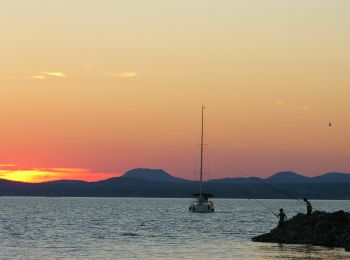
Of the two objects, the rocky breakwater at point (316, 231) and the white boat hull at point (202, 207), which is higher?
the white boat hull at point (202, 207)

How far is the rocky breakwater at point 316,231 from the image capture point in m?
48.1

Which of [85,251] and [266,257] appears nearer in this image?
[266,257]

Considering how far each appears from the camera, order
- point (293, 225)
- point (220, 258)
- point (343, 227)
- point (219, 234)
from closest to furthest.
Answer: point (220, 258), point (343, 227), point (293, 225), point (219, 234)

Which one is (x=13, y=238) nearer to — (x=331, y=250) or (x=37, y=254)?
(x=37, y=254)

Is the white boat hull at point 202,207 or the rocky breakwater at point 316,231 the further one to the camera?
the white boat hull at point 202,207

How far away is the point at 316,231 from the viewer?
50.3 meters

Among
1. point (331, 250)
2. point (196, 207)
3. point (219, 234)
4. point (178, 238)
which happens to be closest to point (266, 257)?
point (331, 250)

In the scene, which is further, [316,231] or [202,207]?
[202,207]

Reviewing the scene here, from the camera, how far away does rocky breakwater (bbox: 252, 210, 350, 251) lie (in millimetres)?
48094

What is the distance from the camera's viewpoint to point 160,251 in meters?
44.9

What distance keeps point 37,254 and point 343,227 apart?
18231 millimetres

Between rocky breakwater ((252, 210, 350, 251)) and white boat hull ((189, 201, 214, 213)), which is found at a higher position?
white boat hull ((189, 201, 214, 213))

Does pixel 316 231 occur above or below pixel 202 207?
below

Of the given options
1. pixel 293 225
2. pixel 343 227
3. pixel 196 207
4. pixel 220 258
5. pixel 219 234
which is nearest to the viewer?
pixel 220 258
